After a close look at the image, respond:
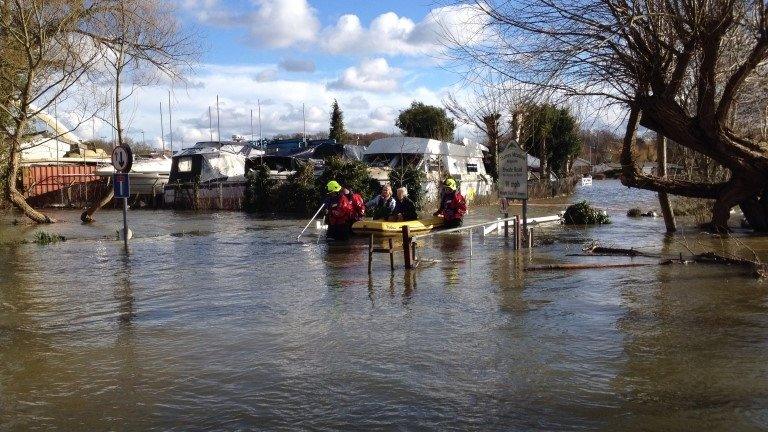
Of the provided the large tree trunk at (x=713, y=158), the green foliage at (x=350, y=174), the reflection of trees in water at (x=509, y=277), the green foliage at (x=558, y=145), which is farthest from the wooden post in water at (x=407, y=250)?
the green foliage at (x=558, y=145)

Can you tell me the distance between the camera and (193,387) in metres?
6.05

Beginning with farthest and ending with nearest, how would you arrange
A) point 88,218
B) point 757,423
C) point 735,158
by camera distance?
1. point 88,218
2. point 735,158
3. point 757,423

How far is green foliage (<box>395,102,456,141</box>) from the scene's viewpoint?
5000 centimetres

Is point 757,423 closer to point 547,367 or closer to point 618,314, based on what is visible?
point 547,367

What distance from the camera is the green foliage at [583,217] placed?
21.2 metres

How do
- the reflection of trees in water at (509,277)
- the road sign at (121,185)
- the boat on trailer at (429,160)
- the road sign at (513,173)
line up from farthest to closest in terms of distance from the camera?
the boat on trailer at (429,160)
the road sign at (121,185)
the road sign at (513,173)
the reflection of trees in water at (509,277)

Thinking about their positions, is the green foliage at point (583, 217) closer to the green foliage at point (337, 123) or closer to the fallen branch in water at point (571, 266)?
the fallen branch in water at point (571, 266)

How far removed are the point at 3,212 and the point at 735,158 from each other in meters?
30.3

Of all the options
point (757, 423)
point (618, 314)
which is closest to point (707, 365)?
point (757, 423)

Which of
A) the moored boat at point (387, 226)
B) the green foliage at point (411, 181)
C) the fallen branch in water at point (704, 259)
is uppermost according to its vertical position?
the green foliage at point (411, 181)

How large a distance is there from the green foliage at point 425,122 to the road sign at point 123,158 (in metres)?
34.6

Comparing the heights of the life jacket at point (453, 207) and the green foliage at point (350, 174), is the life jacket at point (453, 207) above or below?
below

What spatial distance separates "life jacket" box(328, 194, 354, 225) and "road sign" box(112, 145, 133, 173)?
468 cm

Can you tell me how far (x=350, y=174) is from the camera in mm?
25703
